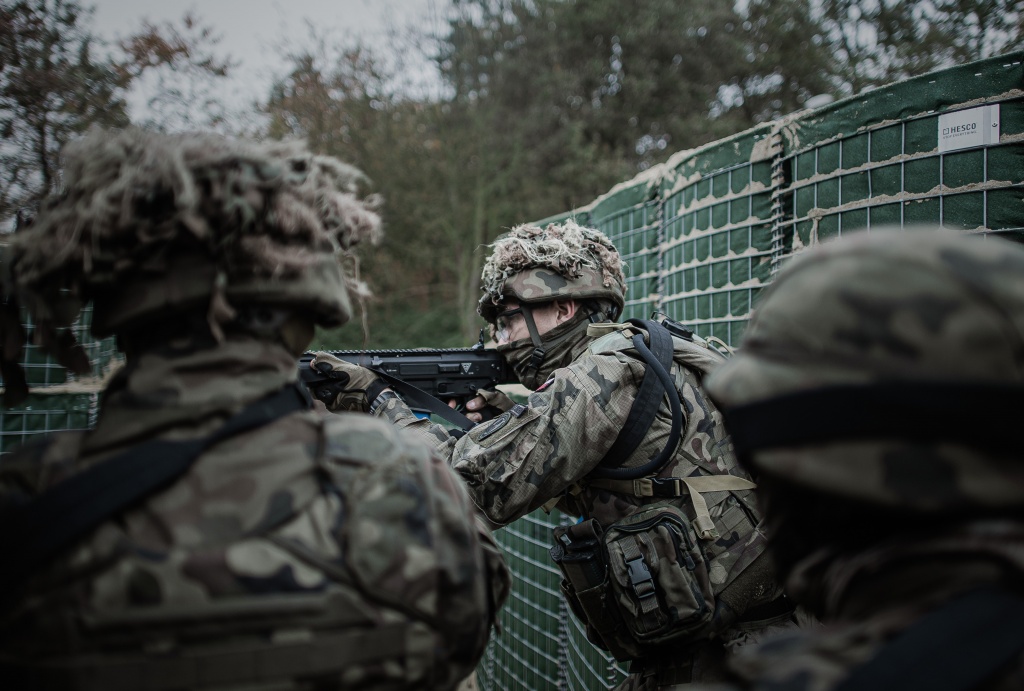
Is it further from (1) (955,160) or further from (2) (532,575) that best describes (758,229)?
(2) (532,575)

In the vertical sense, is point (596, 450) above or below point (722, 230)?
below

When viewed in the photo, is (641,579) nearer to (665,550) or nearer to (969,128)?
(665,550)

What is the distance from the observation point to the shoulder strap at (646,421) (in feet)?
8.95

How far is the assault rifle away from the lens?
358 cm

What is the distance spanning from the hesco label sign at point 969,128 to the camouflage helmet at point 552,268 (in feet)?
4.83

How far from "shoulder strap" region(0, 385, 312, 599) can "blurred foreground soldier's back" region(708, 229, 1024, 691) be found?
Answer: 996 mm

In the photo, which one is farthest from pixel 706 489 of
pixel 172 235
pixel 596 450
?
pixel 172 235

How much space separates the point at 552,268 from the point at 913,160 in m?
1.64

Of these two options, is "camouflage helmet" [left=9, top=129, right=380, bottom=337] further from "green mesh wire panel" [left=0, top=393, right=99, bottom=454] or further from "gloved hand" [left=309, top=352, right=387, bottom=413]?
"green mesh wire panel" [left=0, top=393, right=99, bottom=454]

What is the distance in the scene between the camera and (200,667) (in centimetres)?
118

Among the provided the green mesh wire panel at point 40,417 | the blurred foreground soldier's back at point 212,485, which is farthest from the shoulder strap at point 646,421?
the green mesh wire panel at point 40,417

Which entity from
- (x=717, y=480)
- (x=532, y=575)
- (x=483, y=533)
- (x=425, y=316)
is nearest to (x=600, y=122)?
(x=425, y=316)

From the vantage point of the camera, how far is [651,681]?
108 inches

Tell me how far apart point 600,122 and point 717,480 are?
55.5 ft
